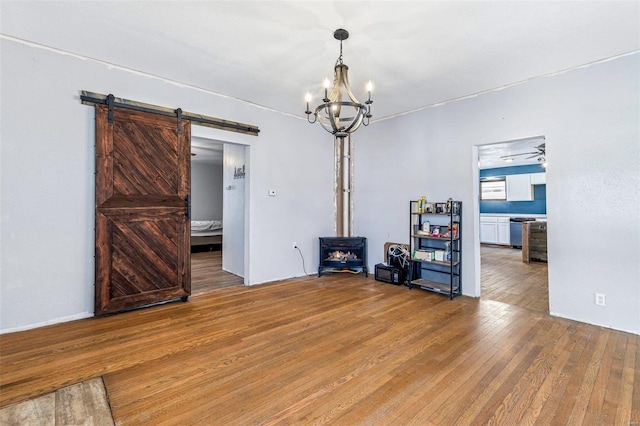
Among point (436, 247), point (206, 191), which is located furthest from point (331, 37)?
point (206, 191)

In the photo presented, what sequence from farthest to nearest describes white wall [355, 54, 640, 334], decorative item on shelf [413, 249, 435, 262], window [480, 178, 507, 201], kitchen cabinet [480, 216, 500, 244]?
window [480, 178, 507, 201], kitchen cabinet [480, 216, 500, 244], decorative item on shelf [413, 249, 435, 262], white wall [355, 54, 640, 334]

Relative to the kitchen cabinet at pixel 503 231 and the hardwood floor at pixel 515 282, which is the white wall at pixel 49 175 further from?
the kitchen cabinet at pixel 503 231

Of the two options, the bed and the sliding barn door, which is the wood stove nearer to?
the sliding barn door

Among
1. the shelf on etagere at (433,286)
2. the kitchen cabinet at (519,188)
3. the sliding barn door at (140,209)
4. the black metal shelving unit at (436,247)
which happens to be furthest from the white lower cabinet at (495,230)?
the sliding barn door at (140,209)

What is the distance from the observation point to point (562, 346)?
2586mm

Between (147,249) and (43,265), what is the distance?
3.00 ft

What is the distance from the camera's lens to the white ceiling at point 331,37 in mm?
2359

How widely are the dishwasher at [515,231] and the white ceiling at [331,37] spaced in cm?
583

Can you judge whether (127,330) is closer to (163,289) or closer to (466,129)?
(163,289)

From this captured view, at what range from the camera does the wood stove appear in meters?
5.21

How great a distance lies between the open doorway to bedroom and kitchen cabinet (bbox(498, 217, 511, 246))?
25.5 ft

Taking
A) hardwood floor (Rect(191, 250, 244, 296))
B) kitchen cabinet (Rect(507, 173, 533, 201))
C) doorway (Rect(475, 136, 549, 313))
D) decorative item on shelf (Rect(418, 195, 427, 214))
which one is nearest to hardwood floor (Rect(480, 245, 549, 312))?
doorway (Rect(475, 136, 549, 313))

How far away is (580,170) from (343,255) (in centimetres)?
342

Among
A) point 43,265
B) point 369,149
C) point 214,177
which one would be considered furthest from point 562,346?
point 214,177
